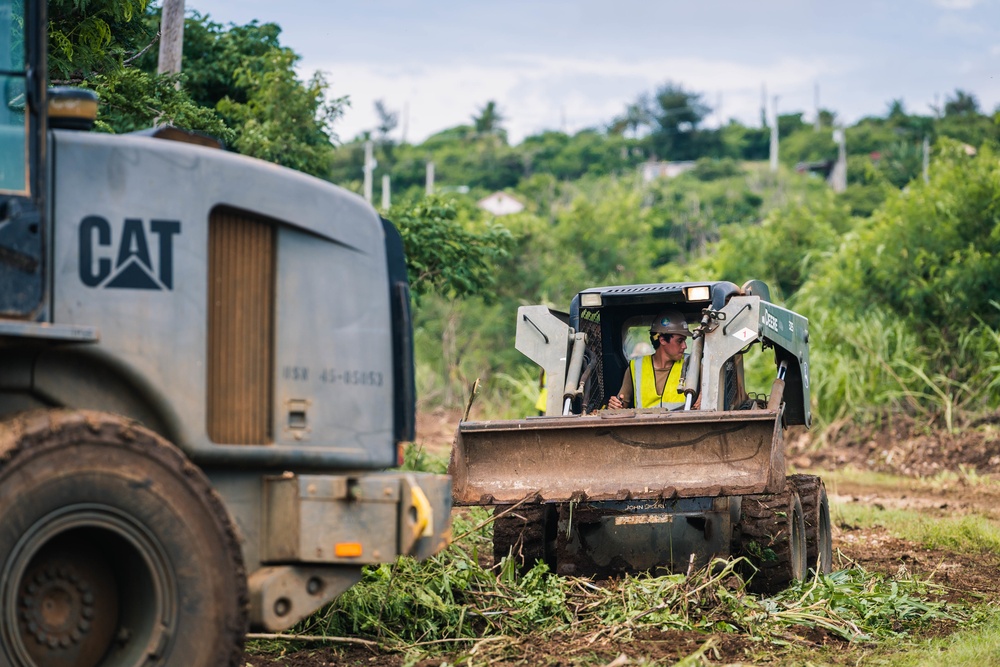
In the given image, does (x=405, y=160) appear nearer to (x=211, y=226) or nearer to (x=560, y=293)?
(x=560, y=293)

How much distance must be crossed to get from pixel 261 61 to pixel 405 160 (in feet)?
201

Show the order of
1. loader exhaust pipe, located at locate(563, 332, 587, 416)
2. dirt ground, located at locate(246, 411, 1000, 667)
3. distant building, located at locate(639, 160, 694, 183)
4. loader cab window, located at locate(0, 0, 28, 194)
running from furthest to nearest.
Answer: distant building, located at locate(639, 160, 694, 183) < loader exhaust pipe, located at locate(563, 332, 587, 416) < dirt ground, located at locate(246, 411, 1000, 667) < loader cab window, located at locate(0, 0, 28, 194)

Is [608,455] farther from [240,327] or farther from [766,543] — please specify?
[240,327]

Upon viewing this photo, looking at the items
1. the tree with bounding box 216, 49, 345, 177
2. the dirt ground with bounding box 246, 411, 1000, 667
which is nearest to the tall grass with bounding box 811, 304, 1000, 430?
the dirt ground with bounding box 246, 411, 1000, 667

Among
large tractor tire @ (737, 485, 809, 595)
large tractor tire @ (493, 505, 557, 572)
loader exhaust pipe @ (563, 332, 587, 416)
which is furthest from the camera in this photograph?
loader exhaust pipe @ (563, 332, 587, 416)

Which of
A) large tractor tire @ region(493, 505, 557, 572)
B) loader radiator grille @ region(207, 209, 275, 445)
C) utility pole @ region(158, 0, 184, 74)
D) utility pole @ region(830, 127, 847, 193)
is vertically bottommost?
large tractor tire @ region(493, 505, 557, 572)

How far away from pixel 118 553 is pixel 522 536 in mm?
4083

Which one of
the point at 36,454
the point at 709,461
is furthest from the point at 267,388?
the point at 709,461

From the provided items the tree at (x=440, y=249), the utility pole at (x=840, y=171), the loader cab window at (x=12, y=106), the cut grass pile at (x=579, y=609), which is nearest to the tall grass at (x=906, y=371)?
the tree at (x=440, y=249)

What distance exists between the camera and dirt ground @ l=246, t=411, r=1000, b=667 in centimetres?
661

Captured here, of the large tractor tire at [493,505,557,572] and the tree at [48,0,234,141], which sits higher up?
the tree at [48,0,234,141]

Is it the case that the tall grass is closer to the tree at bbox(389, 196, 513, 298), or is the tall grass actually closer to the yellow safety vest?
the tree at bbox(389, 196, 513, 298)

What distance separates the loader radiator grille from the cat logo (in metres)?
0.20

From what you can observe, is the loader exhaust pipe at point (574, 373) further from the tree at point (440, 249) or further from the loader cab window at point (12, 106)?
the loader cab window at point (12, 106)
